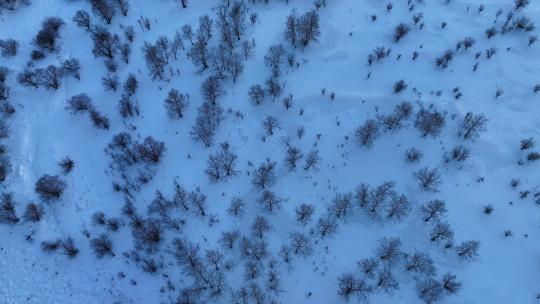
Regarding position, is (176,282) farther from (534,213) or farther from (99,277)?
(534,213)

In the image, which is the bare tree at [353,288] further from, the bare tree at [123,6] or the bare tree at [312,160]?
the bare tree at [123,6]

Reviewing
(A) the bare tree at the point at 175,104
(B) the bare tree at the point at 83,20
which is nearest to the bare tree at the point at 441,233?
(A) the bare tree at the point at 175,104

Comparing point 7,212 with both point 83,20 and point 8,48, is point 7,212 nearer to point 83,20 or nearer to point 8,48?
point 8,48

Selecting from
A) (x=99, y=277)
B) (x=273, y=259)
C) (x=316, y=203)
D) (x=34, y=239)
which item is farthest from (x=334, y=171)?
(x=34, y=239)

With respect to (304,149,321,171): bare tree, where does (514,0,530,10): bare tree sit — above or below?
above

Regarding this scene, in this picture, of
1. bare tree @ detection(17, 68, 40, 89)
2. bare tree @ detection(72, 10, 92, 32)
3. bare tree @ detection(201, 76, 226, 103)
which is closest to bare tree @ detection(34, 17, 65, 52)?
bare tree @ detection(72, 10, 92, 32)

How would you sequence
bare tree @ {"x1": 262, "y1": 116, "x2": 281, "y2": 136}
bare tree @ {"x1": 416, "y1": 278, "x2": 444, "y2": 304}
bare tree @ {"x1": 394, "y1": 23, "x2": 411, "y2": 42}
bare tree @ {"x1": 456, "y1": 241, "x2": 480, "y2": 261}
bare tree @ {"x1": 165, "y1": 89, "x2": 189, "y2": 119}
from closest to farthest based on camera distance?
bare tree @ {"x1": 416, "y1": 278, "x2": 444, "y2": 304} → bare tree @ {"x1": 456, "y1": 241, "x2": 480, "y2": 261} → bare tree @ {"x1": 262, "y1": 116, "x2": 281, "y2": 136} → bare tree @ {"x1": 165, "y1": 89, "x2": 189, "y2": 119} → bare tree @ {"x1": 394, "y1": 23, "x2": 411, "y2": 42}

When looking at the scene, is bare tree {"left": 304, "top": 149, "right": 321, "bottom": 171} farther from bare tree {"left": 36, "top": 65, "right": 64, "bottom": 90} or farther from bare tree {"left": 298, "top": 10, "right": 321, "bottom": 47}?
bare tree {"left": 36, "top": 65, "right": 64, "bottom": 90}

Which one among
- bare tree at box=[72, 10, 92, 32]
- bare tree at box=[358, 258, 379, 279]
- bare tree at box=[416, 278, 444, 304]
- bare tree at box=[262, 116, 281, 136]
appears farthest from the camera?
bare tree at box=[72, 10, 92, 32]
